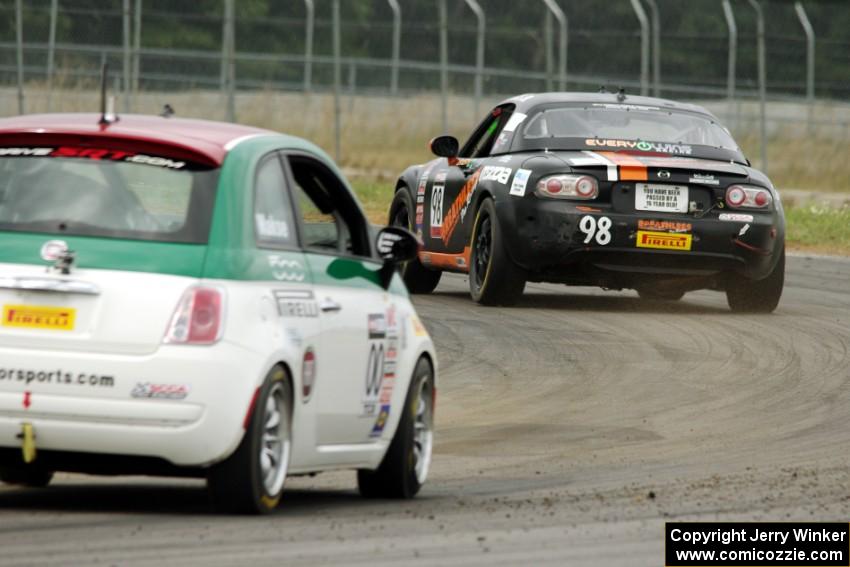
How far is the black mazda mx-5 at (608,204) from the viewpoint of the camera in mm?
14953

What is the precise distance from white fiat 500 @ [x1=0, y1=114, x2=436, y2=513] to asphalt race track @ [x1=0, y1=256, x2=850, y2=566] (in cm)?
26

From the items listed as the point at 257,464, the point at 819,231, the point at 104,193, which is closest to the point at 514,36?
the point at 819,231

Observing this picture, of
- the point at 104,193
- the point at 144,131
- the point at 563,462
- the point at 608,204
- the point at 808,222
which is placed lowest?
the point at 808,222

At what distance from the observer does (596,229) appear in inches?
589

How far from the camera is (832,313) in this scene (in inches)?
647

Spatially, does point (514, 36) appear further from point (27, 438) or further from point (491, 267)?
point (27, 438)

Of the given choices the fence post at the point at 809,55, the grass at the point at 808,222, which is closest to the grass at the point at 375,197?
the grass at the point at 808,222

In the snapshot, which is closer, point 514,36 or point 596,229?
point 596,229

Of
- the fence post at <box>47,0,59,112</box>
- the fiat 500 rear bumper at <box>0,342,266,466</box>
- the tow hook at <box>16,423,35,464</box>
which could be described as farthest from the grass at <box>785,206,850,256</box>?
the tow hook at <box>16,423,35,464</box>

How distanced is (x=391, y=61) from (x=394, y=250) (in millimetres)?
30099

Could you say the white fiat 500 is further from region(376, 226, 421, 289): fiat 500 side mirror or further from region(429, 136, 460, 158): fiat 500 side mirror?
region(429, 136, 460, 158): fiat 500 side mirror

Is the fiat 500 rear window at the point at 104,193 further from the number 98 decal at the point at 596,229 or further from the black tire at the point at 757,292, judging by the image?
the black tire at the point at 757,292

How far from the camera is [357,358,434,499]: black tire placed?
26.9 ft

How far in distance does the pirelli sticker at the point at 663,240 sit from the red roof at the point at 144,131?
752cm
